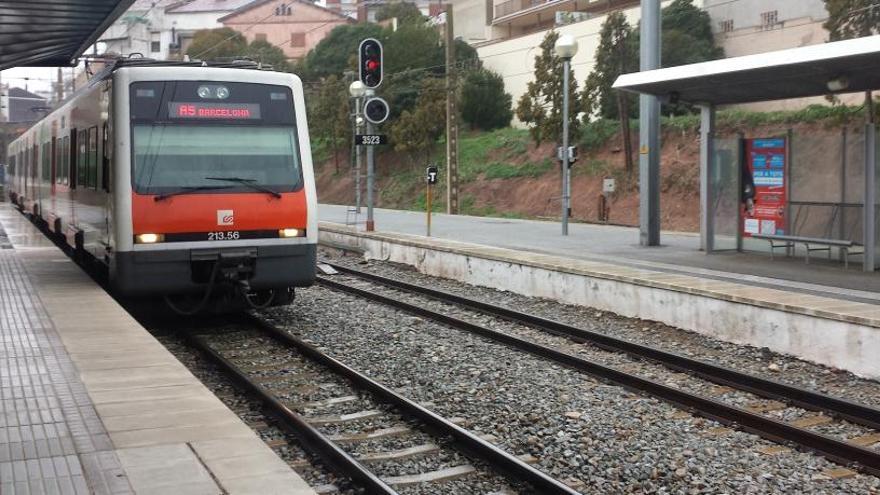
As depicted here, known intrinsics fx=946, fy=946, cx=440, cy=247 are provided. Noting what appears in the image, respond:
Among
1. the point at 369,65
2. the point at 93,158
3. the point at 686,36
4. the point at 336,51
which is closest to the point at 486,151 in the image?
→ the point at 686,36

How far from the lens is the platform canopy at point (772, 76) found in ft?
36.2

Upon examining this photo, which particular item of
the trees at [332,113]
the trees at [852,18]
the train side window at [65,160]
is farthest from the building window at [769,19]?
the train side window at [65,160]

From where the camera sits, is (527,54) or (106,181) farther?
(527,54)

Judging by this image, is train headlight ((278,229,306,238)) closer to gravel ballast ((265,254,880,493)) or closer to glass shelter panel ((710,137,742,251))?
gravel ballast ((265,254,880,493))

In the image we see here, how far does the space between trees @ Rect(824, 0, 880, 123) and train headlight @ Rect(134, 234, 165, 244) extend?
19.6 metres

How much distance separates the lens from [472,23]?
2366 inches

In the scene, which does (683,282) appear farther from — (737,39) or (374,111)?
(737,39)

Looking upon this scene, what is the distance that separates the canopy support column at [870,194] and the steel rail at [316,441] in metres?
8.52

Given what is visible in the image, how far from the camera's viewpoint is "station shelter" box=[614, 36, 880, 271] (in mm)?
12383

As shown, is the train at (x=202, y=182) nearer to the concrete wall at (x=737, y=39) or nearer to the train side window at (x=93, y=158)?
the train side window at (x=93, y=158)

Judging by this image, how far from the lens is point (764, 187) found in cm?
1462

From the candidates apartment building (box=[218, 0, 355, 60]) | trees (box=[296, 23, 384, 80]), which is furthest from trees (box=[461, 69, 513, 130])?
apartment building (box=[218, 0, 355, 60])

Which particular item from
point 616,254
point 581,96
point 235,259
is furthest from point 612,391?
point 581,96

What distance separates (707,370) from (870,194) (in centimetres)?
524
